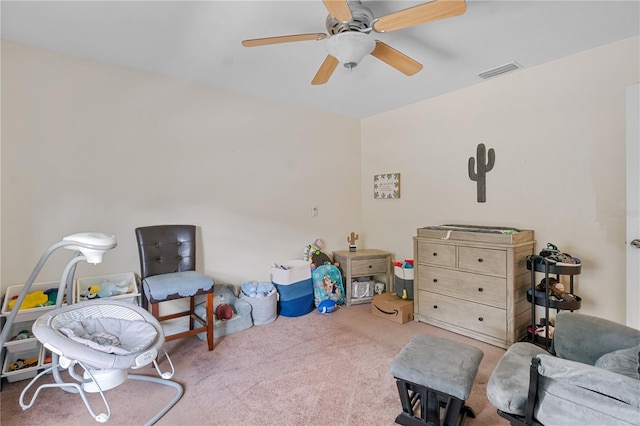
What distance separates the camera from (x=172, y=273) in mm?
2602

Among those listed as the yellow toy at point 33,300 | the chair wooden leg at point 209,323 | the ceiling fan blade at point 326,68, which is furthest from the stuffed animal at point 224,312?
the ceiling fan blade at point 326,68

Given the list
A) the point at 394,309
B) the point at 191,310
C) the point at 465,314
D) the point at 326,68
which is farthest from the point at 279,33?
the point at 465,314

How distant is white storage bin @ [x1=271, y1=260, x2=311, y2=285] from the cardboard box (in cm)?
79

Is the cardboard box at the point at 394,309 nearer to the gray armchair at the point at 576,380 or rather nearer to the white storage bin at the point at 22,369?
the gray armchair at the point at 576,380

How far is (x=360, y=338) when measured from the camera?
2.69 metres

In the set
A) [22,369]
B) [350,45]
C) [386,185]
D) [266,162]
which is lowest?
[22,369]

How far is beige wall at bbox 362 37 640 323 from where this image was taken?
7.54ft

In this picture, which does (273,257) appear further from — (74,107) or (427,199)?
(74,107)

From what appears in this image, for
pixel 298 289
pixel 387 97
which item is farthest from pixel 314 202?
pixel 387 97

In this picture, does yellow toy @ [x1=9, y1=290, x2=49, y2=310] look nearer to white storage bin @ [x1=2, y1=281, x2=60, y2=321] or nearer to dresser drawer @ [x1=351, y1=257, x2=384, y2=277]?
white storage bin @ [x1=2, y1=281, x2=60, y2=321]

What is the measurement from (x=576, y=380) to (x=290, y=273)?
246 centimetres

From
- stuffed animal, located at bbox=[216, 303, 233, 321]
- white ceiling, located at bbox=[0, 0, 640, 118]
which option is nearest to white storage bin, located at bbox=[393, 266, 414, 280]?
stuffed animal, located at bbox=[216, 303, 233, 321]

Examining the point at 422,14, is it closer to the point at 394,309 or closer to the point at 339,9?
the point at 339,9

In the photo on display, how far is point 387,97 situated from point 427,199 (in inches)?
48.6
